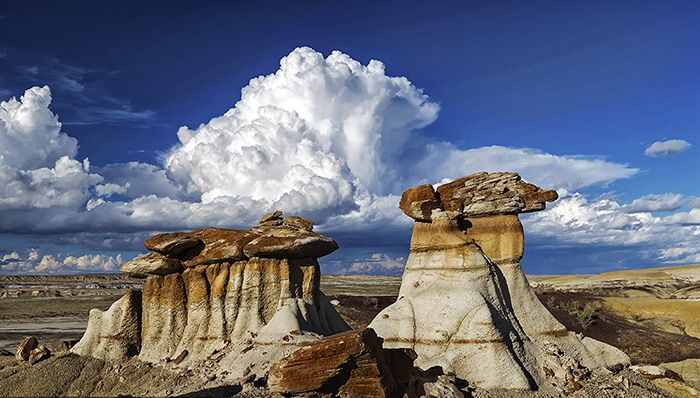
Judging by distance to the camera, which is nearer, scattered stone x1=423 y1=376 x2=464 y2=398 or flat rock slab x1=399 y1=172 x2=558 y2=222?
scattered stone x1=423 y1=376 x2=464 y2=398

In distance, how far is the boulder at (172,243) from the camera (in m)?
18.5

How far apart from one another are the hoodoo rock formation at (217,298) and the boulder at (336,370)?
154 inches

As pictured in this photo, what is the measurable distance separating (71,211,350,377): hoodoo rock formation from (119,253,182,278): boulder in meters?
0.04

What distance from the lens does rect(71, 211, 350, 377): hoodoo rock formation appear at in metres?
17.0

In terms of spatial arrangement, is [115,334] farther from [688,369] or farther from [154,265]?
[688,369]

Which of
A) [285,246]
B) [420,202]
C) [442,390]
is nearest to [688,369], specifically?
[420,202]

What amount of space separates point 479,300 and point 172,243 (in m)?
11.2

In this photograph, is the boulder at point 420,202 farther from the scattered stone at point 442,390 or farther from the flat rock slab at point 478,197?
the scattered stone at point 442,390

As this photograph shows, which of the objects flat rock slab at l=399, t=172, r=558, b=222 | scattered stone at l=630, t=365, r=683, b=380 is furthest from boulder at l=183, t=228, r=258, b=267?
scattered stone at l=630, t=365, r=683, b=380

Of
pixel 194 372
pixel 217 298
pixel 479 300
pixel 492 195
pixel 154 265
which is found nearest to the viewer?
pixel 479 300

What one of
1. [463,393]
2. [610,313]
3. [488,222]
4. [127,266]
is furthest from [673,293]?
[127,266]

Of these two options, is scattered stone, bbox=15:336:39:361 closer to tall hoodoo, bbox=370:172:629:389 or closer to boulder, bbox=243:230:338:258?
boulder, bbox=243:230:338:258

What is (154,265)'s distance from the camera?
18562 mm

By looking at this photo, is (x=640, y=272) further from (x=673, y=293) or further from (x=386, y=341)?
(x=386, y=341)
